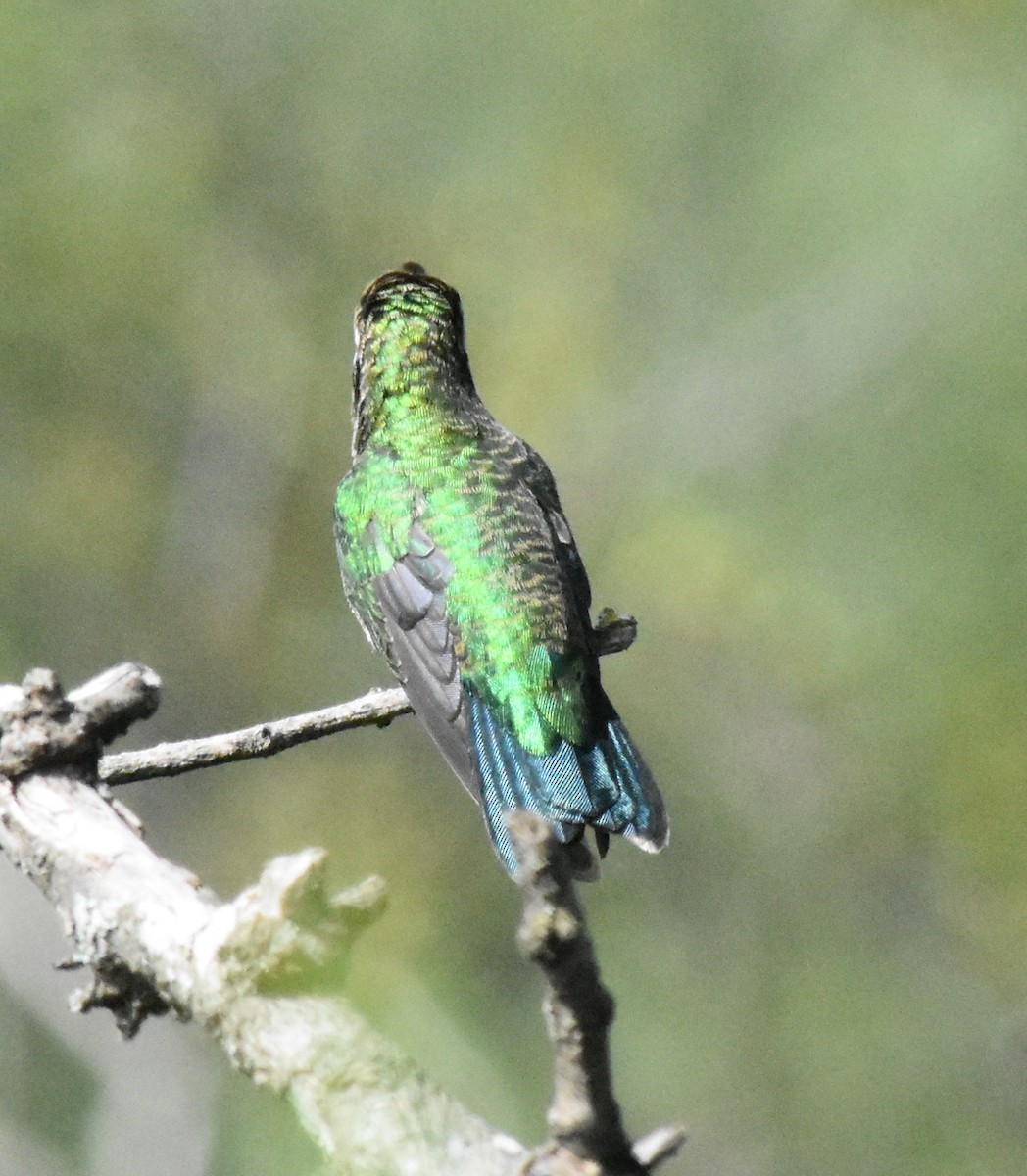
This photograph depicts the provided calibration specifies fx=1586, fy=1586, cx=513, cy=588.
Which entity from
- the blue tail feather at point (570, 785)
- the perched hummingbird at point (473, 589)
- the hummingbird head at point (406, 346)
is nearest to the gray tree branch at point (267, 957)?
the perched hummingbird at point (473, 589)

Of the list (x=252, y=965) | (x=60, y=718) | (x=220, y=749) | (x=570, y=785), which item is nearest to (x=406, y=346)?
(x=570, y=785)

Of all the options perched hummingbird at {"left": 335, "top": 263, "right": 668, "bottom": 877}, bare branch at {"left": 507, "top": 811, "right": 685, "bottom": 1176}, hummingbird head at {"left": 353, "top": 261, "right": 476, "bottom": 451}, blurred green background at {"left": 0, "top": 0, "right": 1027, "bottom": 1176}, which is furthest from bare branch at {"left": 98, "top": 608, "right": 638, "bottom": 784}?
blurred green background at {"left": 0, "top": 0, "right": 1027, "bottom": 1176}

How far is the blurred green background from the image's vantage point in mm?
8461

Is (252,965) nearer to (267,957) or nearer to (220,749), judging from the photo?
(267,957)

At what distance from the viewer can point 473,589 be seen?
4191mm

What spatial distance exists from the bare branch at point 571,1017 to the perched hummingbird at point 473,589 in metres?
1.75

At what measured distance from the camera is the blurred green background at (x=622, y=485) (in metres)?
8.46

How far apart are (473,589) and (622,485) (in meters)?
6.52

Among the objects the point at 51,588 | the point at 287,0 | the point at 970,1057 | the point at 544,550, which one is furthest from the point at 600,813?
the point at 287,0

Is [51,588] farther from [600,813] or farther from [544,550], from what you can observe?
[600,813]

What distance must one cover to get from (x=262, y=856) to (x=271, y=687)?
1034 millimetres

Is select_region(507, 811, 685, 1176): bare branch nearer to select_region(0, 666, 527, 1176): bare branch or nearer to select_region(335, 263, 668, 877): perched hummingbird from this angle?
select_region(0, 666, 527, 1176): bare branch

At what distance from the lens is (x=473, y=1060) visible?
7.69 m

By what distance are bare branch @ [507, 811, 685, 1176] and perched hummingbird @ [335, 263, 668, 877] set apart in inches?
68.7
